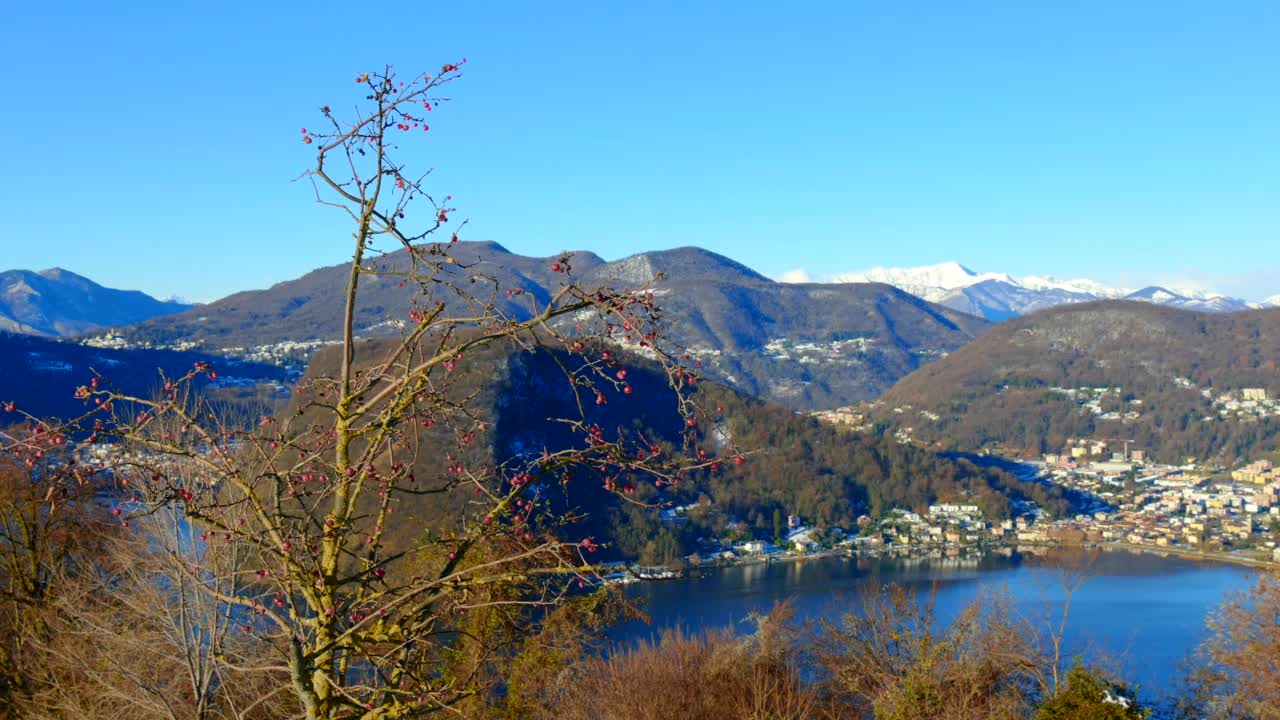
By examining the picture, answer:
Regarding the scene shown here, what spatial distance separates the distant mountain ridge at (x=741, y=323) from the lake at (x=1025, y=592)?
234ft

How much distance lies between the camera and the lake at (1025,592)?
2680cm

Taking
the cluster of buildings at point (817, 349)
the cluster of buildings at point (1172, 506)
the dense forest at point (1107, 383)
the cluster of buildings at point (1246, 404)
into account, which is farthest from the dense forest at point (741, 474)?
the cluster of buildings at point (817, 349)

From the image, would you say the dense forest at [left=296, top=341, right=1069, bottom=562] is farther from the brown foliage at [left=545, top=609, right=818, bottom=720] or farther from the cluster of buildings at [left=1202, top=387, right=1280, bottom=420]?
the cluster of buildings at [left=1202, top=387, right=1280, bottom=420]

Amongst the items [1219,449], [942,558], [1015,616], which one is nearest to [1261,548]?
[942,558]

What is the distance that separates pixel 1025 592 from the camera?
33.8m

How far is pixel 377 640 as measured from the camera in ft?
8.63

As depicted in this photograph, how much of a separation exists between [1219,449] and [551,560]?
288 ft

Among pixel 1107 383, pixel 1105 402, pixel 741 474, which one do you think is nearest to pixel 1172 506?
pixel 741 474

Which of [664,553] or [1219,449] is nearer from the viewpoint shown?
[664,553]

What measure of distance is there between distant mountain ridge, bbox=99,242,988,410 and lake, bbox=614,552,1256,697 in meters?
71.3

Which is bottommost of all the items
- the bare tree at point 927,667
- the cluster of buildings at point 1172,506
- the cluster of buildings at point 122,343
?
the cluster of buildings at point 1172,506

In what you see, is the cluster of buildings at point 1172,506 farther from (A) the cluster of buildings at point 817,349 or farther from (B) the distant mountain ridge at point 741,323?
(A) the cluster of buildings at point 817,349

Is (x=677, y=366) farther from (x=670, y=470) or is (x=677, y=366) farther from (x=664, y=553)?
(x=664, y=553)

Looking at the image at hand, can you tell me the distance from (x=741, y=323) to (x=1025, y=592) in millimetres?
120163
